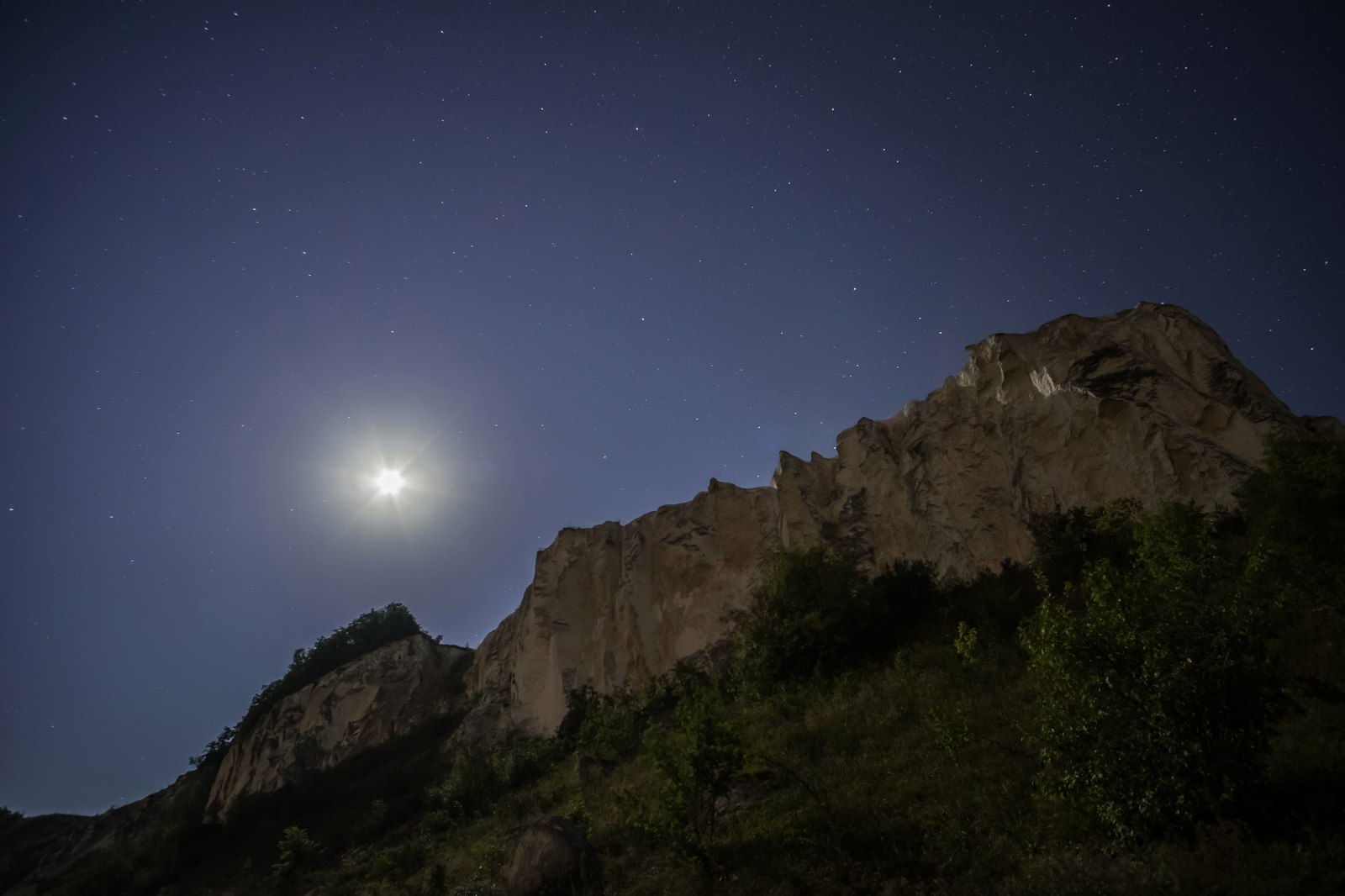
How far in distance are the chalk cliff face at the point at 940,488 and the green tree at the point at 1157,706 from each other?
17.7 metres

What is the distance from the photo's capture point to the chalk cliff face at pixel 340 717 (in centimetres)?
4044

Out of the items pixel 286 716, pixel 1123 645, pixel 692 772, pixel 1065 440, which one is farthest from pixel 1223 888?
pixel 286 716

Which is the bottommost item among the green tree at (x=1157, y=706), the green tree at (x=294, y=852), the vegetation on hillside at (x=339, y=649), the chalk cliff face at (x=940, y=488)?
the green tree at (x=1157, y=706)


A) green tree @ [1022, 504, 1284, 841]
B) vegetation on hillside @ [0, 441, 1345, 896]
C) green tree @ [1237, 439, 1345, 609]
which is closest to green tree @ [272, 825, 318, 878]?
vegetation on hillside @ [0, 441, 1345, 896]

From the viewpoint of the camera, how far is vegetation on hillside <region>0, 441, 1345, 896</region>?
23.5ft

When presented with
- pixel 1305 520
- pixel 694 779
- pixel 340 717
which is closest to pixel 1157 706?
pixel 694 779

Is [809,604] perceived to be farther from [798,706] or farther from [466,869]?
[466,869]

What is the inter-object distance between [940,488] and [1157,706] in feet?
73.7

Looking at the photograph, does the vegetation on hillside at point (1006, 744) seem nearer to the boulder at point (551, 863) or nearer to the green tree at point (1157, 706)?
the green tree at point (1157, 706)

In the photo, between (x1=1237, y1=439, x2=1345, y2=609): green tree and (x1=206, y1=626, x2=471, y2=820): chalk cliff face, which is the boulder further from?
(x1=206, y1=626, x2=471, y2=820): chalk cliff face

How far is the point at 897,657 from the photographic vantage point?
20.2 m

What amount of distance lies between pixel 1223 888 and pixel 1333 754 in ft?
12.8

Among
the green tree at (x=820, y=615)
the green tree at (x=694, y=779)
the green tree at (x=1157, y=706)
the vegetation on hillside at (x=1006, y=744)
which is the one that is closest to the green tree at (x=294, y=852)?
the vegetation on hillside at (x=1006, y=744)

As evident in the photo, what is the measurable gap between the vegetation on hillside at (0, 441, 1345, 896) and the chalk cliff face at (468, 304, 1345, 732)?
2.42 m
